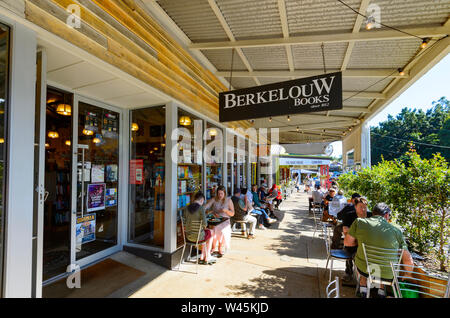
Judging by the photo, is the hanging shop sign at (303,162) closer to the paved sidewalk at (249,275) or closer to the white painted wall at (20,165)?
the paved sidewalk at (249,275)

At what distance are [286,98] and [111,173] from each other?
11.0 feet

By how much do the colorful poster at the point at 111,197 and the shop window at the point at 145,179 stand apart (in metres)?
0.28

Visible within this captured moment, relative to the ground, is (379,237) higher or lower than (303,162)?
lower

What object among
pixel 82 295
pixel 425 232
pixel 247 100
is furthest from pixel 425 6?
pixel 82 295

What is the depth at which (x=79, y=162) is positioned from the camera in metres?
3.52

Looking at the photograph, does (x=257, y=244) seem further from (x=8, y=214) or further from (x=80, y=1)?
(x=80, y=1)

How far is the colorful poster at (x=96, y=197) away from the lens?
12.0 feet

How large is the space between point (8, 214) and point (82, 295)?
5.79 ft

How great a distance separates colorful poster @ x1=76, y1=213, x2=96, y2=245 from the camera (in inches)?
137

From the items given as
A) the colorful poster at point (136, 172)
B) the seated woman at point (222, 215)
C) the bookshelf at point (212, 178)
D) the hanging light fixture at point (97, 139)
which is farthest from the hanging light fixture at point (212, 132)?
the hanging light fixture at point (97, 139)

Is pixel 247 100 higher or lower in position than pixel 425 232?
higher

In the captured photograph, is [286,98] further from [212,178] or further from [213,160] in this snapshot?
[212,178]

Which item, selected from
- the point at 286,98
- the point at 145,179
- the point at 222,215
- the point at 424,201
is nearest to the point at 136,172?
the point at 145,179

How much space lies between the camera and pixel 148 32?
131 inches
